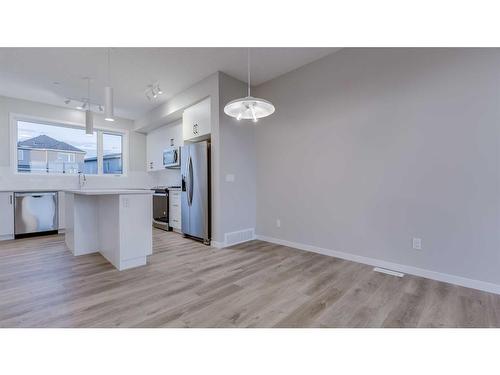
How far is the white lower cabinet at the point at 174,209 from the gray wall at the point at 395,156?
7.02ft

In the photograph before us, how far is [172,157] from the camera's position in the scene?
5.09 meters

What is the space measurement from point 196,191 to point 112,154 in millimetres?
3532

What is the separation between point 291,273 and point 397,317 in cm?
108

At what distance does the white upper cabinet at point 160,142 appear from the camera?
5.21m

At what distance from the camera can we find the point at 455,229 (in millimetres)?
2293

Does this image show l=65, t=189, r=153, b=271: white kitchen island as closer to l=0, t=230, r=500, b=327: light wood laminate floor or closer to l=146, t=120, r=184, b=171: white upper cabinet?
l=0, t=230, r=500, b=327: light wood laminate floor

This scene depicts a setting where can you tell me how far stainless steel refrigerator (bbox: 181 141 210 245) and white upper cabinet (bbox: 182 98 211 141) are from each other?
0.22 meters

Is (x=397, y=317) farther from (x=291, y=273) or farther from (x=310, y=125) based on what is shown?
(x=310, y=125)

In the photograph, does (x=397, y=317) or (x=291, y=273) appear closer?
(x=397, y=317)

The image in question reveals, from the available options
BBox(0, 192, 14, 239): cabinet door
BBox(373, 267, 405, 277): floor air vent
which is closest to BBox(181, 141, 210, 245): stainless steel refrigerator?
BBox(373, 267, 405, 277): floor air vent

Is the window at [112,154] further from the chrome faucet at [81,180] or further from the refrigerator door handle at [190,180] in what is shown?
the refrigerator door handle at [190,180]

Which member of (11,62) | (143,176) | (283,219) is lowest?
(283,219)

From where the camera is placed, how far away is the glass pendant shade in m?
2.01
